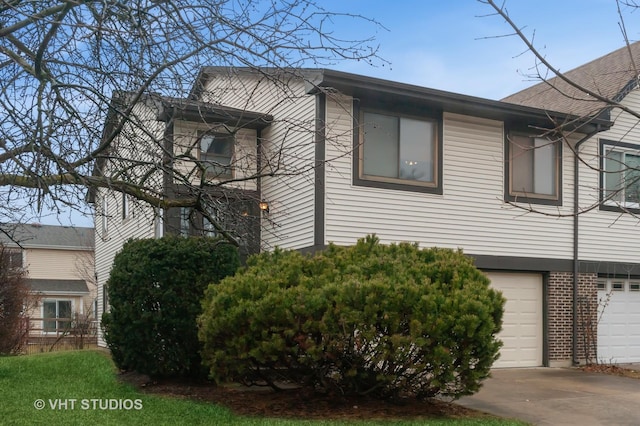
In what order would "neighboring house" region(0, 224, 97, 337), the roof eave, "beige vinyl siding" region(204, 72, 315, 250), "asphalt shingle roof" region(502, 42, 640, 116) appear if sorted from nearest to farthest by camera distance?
1. the roof eave
2. "beige vinyl siding" region(204, 72, 315, 250)
3. "asphalt shingle roof" region(502, 42, 640, 116)
4. "neighboring house" region(0, 224, 97, 337)

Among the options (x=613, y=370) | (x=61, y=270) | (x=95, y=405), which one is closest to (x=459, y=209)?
(x=613, y=370)

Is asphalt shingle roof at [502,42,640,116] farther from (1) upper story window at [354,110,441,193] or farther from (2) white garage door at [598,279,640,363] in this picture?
(2) white garage door at [598,279,640,363]

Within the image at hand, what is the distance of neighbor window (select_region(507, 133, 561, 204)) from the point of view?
15.1 m

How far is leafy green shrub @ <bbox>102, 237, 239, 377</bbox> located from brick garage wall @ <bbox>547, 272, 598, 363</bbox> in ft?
25.9

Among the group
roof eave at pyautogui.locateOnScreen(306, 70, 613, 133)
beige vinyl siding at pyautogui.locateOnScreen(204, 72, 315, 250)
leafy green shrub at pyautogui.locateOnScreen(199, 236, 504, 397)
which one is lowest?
leafy green shrub at pyautogui.locateOnScreen(199, 236, 504, 397)

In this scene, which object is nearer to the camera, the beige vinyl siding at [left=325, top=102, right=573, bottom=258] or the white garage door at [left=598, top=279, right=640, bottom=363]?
the beige vinyl siding at [left=325, top=102, right=573, bottom=258]

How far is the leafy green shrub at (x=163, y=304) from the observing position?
10773 millimetres

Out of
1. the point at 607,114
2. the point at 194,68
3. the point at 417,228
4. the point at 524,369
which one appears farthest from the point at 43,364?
the point at 607,114

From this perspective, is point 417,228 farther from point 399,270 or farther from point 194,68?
point 194,68

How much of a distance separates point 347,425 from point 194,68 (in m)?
4.30

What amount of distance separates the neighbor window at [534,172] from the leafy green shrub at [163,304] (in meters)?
7.02

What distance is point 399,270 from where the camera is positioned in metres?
8.95

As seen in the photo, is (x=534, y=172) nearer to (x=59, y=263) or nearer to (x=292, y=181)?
(x=292, y=181)

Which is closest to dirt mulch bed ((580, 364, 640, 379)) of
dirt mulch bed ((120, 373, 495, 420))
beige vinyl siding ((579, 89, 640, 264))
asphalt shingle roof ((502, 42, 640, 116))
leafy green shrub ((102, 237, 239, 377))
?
beige vinyl siding ((579, 89, 640, 264))
